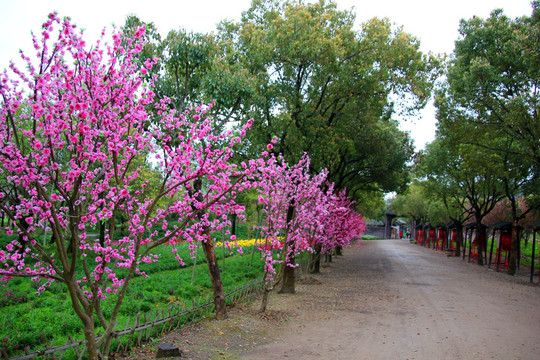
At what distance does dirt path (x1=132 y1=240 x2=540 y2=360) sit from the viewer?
22.4 ft

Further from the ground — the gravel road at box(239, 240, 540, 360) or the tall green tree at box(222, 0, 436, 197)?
the tall green tree at box(222, 0, 436, 197)

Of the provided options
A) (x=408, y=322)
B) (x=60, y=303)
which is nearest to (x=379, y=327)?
(x=408, y=322)

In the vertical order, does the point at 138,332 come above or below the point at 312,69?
below

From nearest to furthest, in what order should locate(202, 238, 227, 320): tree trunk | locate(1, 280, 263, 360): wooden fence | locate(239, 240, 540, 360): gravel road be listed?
locate(1, 280, 263, 360): wooden fence < locate(239, 240, 540, 360): gravel road < locate(202, 238, 227, 320): tree trunk

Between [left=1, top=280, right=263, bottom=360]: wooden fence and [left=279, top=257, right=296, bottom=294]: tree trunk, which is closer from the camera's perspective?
[left=1, top=280, right=263, bottom=360]: wooden fence

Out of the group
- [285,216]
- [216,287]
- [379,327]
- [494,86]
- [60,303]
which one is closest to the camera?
[379,327]

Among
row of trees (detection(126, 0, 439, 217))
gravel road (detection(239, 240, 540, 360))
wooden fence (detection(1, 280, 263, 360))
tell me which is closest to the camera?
wooden fence (detection(1, 280, 263, 360))

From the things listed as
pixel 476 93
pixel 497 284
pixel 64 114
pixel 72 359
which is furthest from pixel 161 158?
pixel 497 284

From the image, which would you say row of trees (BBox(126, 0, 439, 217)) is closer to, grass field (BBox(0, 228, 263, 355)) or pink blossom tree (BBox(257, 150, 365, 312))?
pink blossom tree (BBox(257, 150, 365, 312))

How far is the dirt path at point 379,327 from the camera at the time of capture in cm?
682

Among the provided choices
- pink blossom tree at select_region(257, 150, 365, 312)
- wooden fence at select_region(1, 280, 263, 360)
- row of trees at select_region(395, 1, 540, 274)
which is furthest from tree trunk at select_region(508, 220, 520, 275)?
wooden fence at select_region(1, 280, 263, 360)

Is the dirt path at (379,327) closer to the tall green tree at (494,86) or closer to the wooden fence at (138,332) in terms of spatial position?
the wooden fence at (138,332)

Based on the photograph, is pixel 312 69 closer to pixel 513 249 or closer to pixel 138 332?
pixel 138 332

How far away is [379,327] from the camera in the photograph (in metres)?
8.59
